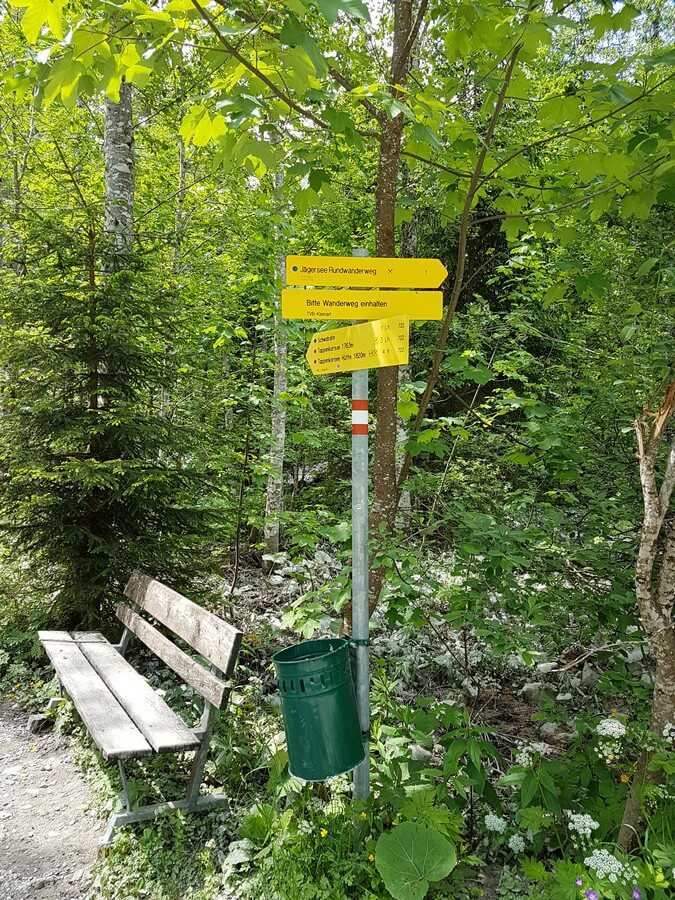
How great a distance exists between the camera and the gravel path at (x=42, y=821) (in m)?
2.75

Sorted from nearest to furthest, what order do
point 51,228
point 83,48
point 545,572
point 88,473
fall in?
point 83,48 < point 545,572 < point 88,473 < point 51,228

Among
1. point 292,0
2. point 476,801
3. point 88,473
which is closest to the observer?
point 292,0

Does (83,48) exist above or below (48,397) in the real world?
above

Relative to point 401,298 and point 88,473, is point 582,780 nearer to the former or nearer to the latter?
point 401,298

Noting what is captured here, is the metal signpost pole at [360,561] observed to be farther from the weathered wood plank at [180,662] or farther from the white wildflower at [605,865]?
the white wildflower at [605,865]

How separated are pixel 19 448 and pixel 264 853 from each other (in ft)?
11.9

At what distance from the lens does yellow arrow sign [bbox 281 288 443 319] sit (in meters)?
2.54

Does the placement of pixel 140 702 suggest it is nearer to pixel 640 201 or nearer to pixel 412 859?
pixel 412 859

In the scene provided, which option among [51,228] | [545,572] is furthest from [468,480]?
[51,228]

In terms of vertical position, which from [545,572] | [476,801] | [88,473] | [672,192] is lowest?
[476,801]

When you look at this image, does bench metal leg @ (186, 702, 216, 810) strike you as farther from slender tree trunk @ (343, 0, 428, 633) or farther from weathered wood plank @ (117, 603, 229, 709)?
slender tree trunk @ (343, 0, 428, 633)

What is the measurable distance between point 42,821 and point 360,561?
2378mm

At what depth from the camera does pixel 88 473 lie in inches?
178

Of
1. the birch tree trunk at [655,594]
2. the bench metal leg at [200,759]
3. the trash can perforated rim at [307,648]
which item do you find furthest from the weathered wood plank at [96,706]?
the birch tree trunk at [655,594]
